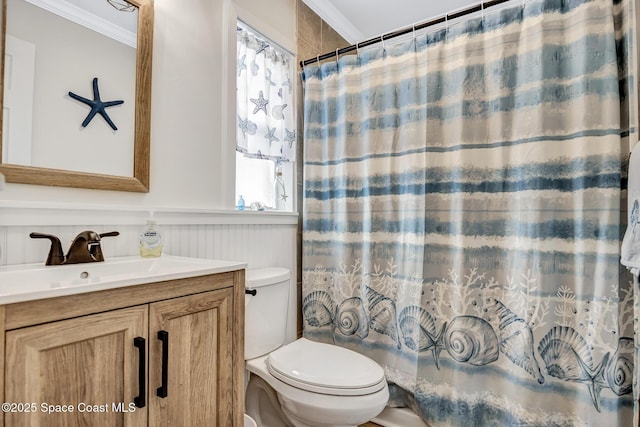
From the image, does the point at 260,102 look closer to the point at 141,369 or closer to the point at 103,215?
the point at 103,215

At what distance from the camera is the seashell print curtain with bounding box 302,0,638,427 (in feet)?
4.27

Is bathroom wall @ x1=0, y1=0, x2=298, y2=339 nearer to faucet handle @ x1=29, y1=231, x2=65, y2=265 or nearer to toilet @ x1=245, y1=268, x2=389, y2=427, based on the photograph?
faucet handle @ x1=29, y1=231, x2=65, y2=265

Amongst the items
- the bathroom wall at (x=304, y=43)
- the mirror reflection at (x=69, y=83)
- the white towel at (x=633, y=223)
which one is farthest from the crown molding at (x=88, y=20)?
the white towel at (x=633, y=223)

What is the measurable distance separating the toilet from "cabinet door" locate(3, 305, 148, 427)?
2.08 ft

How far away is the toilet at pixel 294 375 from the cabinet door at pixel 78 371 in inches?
24.9

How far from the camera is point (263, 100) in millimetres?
1921

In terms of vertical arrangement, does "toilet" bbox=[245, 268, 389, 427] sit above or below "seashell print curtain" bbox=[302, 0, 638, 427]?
below

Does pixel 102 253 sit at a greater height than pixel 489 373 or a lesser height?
greater

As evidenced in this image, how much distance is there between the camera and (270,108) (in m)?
1.97

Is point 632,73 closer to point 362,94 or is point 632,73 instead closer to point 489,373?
point 362,94

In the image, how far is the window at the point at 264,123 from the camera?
1.83 metres

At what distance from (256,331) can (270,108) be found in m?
1.20

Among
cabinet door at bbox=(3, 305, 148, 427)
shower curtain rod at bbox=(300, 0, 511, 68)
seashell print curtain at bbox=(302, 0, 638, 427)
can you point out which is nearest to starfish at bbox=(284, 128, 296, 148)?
seashell print curtain at bbox=(302, 0, 638, 427)

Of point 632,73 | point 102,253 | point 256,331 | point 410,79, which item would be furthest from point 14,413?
point 632,73
